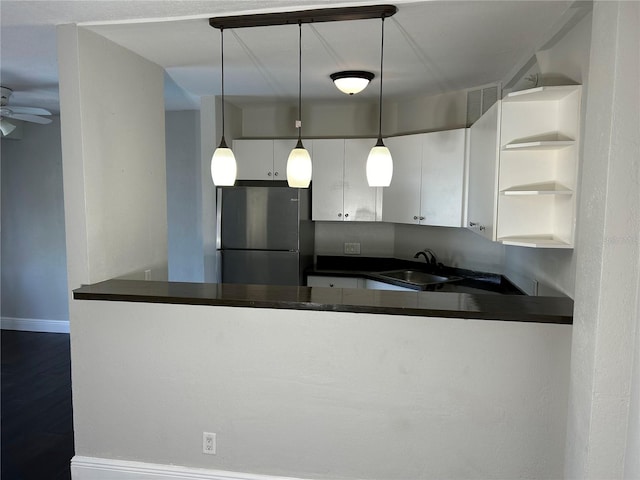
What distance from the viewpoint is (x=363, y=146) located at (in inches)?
162

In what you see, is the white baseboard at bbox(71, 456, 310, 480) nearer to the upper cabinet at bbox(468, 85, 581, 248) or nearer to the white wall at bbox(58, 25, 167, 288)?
the white wall at bbox(58, 25, 167, 288)

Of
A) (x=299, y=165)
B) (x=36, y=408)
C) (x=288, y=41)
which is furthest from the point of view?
(x=36, y=408)

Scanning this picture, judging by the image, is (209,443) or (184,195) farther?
(184,195)

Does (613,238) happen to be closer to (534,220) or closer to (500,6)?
(534,220)

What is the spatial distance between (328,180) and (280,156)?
48 centimetres

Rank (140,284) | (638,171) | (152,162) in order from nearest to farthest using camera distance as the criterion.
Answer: (638,171) < (140,284) < (152,162)

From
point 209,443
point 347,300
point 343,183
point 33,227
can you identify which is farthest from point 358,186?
point 33,227

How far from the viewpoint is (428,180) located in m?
3.71

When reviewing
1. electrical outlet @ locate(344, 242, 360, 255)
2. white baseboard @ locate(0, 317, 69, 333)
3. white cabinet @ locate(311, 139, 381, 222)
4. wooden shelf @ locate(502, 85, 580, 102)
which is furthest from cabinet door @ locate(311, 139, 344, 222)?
white baseboard @ locate(0, 317, 69, 333)

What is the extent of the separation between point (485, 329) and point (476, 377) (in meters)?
0.22

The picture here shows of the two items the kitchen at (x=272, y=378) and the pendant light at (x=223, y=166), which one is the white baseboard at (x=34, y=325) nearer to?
the kitchen at (x=272, y=378)

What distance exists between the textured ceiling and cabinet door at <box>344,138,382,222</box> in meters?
0.63

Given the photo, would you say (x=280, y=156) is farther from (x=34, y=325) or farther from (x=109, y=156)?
(x=34, y=325)

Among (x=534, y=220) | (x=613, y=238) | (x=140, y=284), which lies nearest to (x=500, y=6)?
(x=534, y=220)
